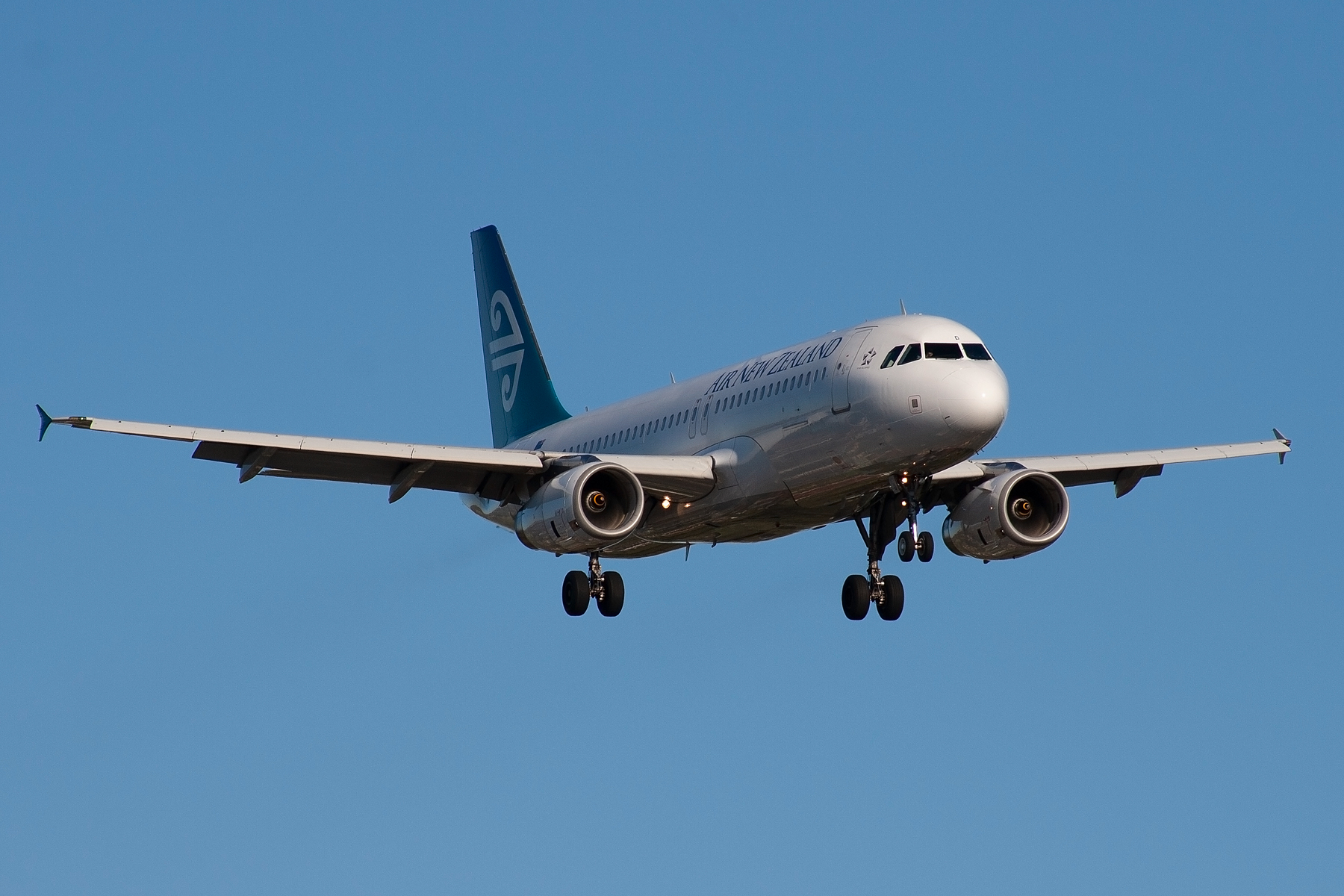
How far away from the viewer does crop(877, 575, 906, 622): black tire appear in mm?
44219

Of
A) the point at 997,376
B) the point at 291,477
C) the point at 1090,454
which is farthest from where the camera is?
the point at 1090,454

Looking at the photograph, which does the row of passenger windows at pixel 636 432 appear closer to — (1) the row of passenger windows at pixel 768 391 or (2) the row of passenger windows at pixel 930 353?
(1) the row of passenger windows at pixel 768 391

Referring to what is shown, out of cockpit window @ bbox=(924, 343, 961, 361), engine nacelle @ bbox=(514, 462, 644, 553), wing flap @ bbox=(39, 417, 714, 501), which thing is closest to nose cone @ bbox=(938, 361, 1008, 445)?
cockpit window @ bbox=(924, 343, 961, 361)

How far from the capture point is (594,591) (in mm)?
44625

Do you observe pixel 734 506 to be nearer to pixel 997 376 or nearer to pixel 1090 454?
pixel 997 376

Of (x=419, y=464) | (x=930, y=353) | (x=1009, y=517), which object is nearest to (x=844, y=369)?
(x=930, y=353)

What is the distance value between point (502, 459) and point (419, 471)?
5.96 feet

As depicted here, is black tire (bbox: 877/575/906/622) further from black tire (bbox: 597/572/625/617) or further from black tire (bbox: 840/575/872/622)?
black tire (bbox: 597/572/625/617)

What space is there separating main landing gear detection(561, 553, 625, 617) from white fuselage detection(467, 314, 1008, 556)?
103 centimetres

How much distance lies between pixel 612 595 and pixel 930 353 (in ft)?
33.5

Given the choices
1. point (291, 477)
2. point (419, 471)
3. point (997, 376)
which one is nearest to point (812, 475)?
point (997, 376)

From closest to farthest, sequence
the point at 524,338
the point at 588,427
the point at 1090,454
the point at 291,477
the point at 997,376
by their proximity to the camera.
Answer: the point at 997,376, the point at 291,477, the point at 1090,454, the point at 588,427, the point at 524,338

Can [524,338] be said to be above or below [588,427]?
above

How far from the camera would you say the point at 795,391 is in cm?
4088
